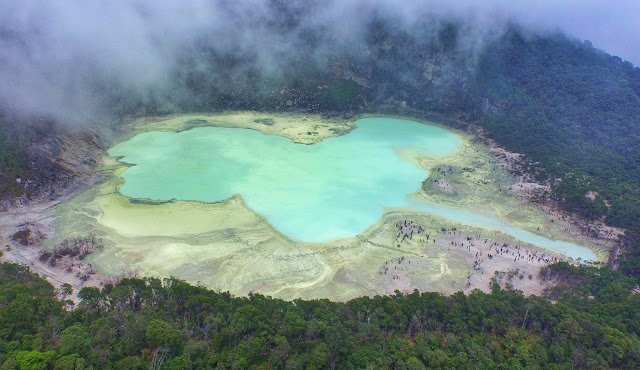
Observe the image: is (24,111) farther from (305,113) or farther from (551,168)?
(551,168)

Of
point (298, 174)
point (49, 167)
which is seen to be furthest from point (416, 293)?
point (49, 167)

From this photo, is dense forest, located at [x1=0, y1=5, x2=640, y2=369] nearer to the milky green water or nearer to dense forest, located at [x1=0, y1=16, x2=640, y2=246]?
dense forest, located at [x1=0, y1=16, x2=640, y2=246]

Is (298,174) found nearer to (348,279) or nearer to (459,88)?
(348,279)

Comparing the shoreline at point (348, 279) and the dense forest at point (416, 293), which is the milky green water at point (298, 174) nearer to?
the shoreline at point (348, 279)

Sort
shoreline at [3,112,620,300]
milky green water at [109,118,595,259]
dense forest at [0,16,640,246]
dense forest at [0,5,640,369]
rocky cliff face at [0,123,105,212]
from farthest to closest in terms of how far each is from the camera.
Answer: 1. dense forest at [0,16,640,246]
2. milky green water at [109,118,595,259]
3. rocky cliff face at [0,123,105,212]
4. shoreline at [3,112,620,300]
5. dense forest at [0,5,640,369]

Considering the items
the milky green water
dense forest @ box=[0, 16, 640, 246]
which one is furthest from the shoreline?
dense forest @ box=[0, 16, 640, 246]

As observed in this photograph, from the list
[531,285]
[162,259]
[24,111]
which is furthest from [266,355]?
[24,111]

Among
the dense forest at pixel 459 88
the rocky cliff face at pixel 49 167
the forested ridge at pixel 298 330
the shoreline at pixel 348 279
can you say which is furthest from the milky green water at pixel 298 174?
the forested ridge at pixel 298 330
